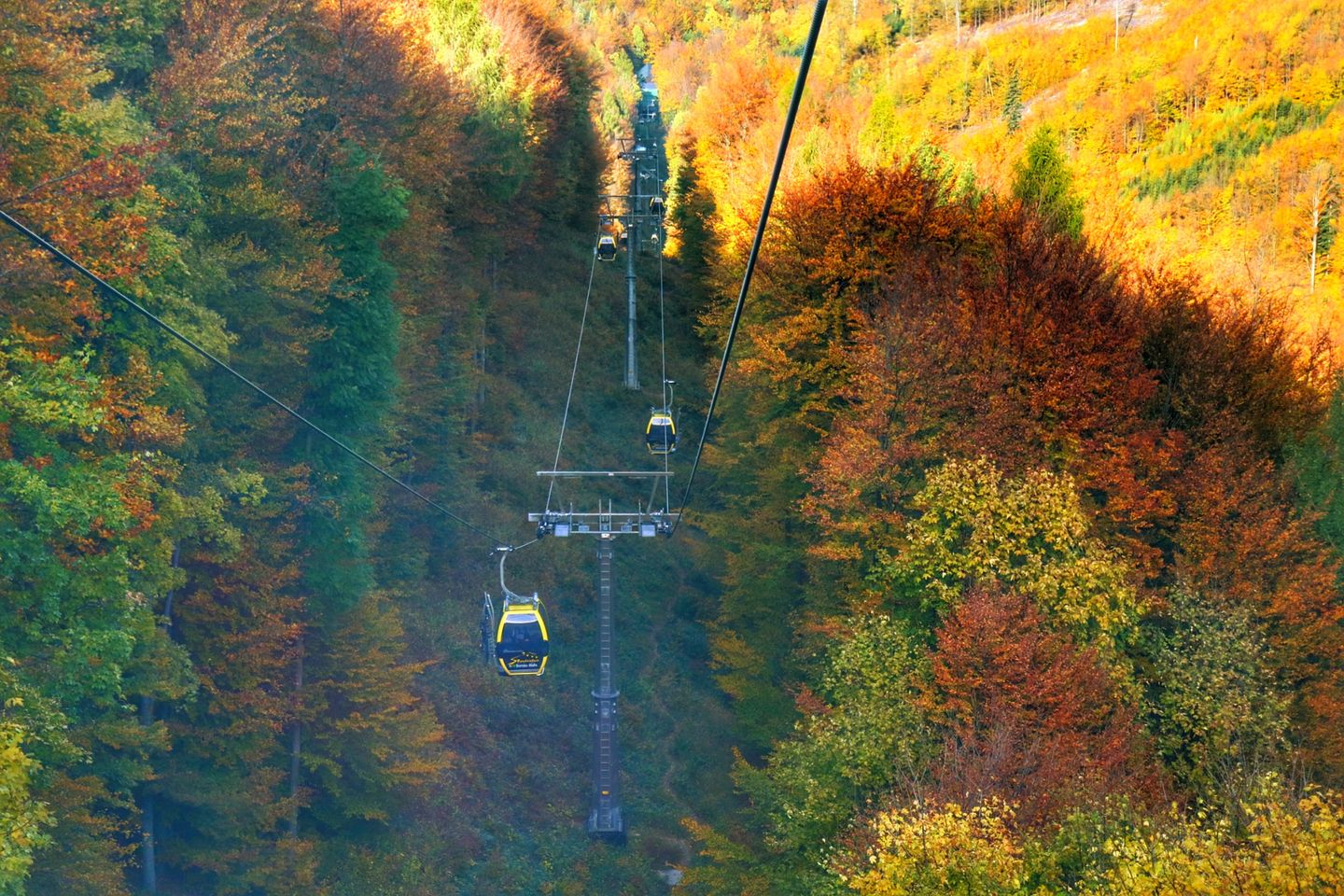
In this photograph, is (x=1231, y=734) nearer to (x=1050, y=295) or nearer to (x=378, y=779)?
(x=1050, y=295)

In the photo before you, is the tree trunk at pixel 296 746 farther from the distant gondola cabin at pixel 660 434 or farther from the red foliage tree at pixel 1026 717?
the red foliage tree at pixel 1026 717

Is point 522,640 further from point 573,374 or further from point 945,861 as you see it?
point 573,374

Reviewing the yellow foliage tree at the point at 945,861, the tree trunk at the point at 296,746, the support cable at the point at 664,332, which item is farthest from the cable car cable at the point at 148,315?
→ the support cable at the point at 664,332

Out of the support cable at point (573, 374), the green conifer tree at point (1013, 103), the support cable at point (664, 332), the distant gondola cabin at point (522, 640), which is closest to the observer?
the distant gondola cabin at point (522, 640)

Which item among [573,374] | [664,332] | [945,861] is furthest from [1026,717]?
[664,332]

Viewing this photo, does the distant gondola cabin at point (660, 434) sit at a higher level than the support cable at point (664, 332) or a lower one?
lower
